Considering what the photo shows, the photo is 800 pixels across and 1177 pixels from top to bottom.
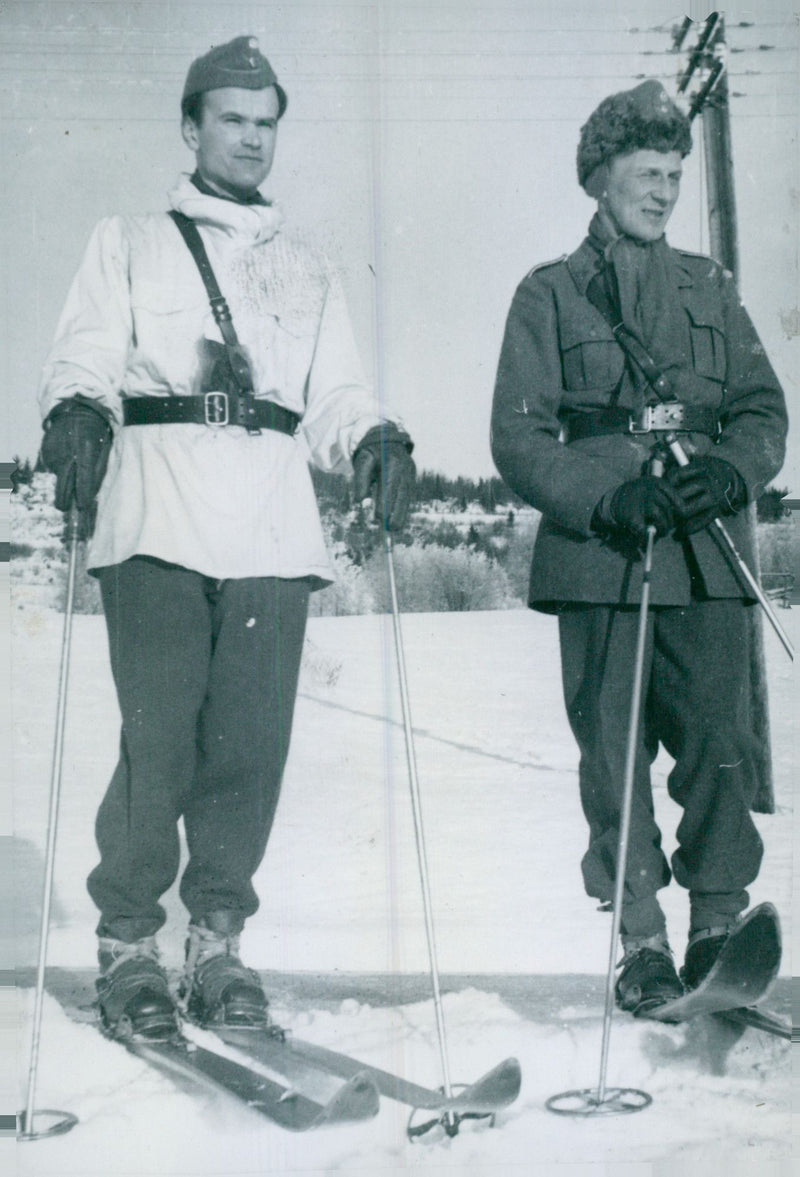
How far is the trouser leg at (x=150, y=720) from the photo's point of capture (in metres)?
2.92

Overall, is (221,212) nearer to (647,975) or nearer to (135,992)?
(135,992)

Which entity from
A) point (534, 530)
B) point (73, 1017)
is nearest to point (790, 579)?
point (534, 530)

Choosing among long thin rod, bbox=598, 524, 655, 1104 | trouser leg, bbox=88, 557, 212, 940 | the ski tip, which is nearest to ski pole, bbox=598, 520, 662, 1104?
long thin rod, bbox=598, 524, 655, 1104

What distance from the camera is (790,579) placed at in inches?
131

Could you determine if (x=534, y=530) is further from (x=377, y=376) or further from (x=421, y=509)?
(x=377, y=376)

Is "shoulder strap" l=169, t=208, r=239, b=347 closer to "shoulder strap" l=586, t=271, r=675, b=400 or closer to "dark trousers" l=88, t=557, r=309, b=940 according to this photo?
"dark trousers" l=88, t=557, r=309, b=940

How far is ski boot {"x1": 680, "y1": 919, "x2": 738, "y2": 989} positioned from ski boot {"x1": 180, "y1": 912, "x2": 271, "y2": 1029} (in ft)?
2.91

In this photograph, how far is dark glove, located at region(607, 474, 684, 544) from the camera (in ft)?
9.41

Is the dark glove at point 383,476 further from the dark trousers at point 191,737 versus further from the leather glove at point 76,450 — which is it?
the leather glove at point 76,450

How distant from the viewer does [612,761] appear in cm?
299

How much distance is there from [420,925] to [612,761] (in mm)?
575

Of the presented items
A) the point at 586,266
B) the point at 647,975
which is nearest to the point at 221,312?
the point at 586,266

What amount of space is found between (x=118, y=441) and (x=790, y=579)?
61.1 inches

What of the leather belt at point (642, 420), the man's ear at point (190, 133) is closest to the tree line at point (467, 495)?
the leather belt at point (642, 420)
